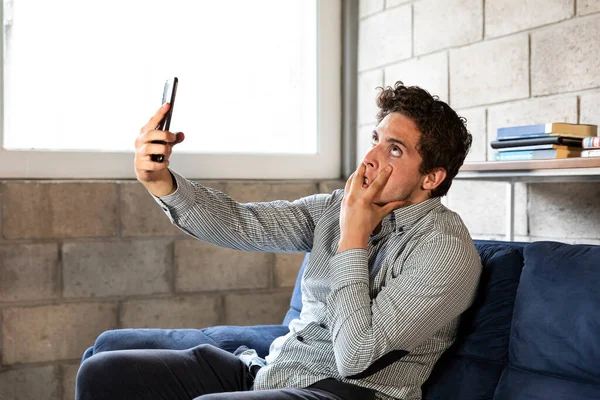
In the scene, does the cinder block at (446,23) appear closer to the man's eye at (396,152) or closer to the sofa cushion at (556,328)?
the man's eye at (396,152)

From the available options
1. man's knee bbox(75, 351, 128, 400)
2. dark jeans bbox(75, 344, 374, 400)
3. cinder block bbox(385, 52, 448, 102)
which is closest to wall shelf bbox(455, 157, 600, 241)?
cinder block bbox(385, 52, 448, 102)

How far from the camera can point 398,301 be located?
5.26 feet

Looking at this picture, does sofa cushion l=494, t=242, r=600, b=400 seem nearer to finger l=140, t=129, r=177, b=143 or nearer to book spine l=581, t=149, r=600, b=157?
book spine l=581, t=149, r=600, b=157

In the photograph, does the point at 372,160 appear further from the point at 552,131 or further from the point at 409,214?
the point at 552,131

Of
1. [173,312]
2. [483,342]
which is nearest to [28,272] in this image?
[173,312]

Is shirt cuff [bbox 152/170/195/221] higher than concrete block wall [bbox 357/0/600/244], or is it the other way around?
concrete block wall [bbox 357/0/600/244]

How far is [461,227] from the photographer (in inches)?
70.1

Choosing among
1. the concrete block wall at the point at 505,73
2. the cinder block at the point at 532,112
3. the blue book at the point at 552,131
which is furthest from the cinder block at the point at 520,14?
the blue book at the point at 552,131

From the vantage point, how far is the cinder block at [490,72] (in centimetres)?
253

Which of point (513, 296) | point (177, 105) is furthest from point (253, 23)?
point (513, 296)

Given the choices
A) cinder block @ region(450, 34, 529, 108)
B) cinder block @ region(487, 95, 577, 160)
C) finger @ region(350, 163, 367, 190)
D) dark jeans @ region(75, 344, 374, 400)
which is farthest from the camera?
cinder block @ region(450, 34, 529, 108)

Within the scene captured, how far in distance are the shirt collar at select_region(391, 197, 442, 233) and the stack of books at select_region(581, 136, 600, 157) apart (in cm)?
48

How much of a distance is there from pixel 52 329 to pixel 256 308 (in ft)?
2.69

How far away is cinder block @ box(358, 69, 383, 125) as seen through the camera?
3256 millimetres
